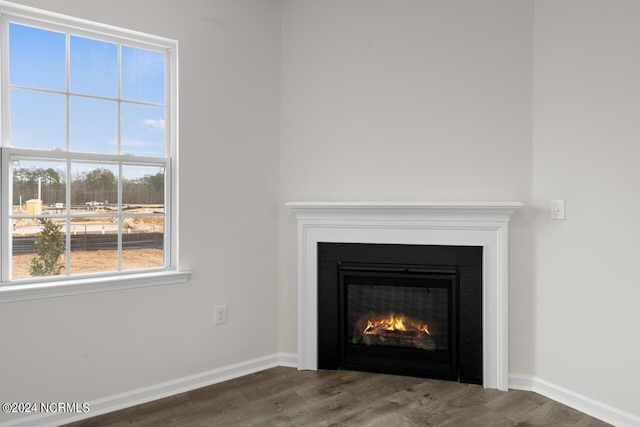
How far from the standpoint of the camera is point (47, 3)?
7.37 ft

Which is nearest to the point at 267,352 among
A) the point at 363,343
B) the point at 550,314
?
the point at 363,343

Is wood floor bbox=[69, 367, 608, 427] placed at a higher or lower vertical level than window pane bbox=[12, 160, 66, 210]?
lower

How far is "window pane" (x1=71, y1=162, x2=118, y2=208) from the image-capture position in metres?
2.42

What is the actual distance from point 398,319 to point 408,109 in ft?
4.89

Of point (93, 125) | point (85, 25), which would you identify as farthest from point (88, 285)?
point (85, 25)

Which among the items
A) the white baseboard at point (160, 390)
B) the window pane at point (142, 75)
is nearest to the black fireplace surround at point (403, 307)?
the white baseboard at point (160, 390)

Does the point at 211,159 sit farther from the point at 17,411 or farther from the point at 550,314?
the point at 550,314

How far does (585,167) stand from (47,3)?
3.15 metres

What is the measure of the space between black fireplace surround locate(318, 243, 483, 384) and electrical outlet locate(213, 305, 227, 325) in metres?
0.68

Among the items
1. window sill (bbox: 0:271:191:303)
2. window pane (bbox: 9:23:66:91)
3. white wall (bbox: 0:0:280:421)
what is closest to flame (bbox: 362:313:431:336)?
white wall (bbox: 0:0:280:421)

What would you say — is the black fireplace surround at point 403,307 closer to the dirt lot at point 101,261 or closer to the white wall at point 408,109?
the white wall at point 408,109

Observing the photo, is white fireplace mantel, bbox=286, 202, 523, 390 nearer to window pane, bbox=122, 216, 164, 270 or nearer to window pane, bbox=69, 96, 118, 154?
window pane, bbox=122, 216, 164, 270

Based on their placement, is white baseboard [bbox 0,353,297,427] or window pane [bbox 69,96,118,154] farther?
window pane [bbox 69,96,118,154]

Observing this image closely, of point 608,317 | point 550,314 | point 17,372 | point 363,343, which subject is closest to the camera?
point 17,372
